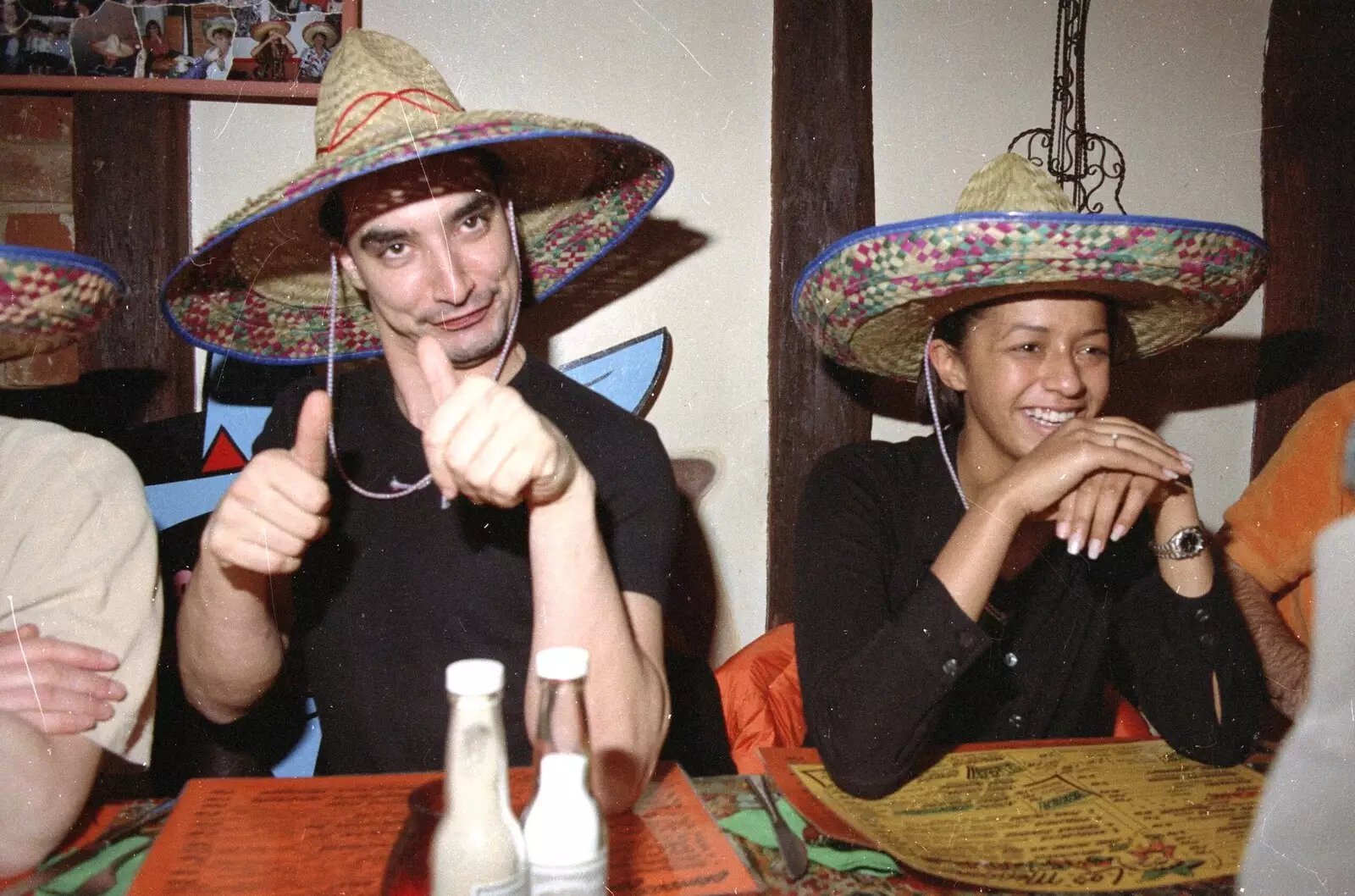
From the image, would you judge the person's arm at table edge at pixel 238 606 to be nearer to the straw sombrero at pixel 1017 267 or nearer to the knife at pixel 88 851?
the knife at pixel 88 851

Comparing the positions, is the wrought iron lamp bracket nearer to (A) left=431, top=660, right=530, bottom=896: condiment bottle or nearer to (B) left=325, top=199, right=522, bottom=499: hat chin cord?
(B) left=325, top=199, right=522, bottom=499: hat chin cord

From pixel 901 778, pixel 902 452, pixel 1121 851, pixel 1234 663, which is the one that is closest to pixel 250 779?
pixel 901 778

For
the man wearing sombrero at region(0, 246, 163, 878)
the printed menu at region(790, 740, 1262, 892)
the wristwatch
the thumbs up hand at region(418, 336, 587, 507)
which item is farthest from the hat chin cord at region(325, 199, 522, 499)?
the wristwatch

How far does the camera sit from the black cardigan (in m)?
0.97

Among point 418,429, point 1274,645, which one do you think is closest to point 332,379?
point 418,429

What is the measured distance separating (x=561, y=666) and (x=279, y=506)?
1.30ft

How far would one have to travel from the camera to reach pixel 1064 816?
Result: 2.76ft

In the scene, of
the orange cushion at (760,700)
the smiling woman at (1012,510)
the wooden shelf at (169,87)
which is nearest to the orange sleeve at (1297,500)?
the smiling woman at (1012,510)

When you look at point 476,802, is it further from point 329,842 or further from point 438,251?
point 438,251

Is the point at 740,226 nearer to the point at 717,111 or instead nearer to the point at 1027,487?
the point at 717,111

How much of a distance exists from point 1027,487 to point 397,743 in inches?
31.5

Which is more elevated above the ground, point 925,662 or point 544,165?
point 544,165

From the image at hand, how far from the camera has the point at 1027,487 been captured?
1.03m

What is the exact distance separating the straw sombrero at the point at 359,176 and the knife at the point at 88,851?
1.80 feet
